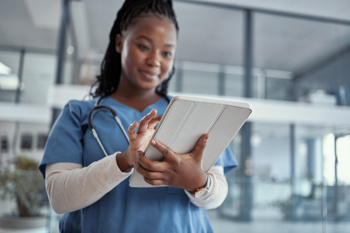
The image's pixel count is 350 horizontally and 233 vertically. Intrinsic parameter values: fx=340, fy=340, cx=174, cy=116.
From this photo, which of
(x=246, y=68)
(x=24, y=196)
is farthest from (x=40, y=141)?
(x=246, y=68)

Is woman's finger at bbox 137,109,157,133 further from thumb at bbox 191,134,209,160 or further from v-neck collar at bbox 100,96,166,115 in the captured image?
v-neck collar at bbox 100,96,166,115

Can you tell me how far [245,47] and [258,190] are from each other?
3354 mm

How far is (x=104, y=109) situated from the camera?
70 cm

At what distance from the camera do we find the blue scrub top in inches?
25.2

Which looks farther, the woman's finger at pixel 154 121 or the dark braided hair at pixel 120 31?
the dark braided hair at pixel 120 31

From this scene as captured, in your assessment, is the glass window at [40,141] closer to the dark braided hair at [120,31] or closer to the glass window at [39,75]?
the glass window at [39,75]

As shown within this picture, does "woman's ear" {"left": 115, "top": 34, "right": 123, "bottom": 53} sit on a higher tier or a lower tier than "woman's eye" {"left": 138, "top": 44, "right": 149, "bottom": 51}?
higher

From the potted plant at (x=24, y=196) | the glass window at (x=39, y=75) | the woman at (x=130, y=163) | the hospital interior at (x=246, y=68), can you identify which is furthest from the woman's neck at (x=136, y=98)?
the glass window at (x=39, y=75)

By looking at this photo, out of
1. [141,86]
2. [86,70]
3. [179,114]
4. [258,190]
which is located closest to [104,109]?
[141,86]

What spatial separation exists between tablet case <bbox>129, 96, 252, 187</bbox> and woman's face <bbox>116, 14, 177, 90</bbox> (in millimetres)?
207

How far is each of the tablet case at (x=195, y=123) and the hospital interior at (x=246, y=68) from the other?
299 centimetres

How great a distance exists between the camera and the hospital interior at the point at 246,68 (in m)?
4.38

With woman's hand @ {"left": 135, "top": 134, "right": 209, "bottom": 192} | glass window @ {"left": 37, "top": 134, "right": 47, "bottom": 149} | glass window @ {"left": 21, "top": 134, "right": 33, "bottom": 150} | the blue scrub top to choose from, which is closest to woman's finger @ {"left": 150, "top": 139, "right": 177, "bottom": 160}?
woman's hand @ {"left": 135, "top": 134, "right": 209, "bottom": 192}

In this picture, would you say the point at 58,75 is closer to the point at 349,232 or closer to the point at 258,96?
the point at 258,96
